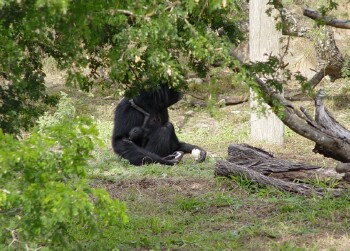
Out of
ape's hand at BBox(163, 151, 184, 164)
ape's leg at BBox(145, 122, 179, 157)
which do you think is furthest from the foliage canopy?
ape's leg at BBox(145, 122, 179, 157)

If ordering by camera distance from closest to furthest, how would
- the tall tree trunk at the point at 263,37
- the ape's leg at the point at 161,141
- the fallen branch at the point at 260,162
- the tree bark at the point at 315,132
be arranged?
the tree bark at the point at 315,132, the fallen branch at the point at 260,162, the ape's leg at the point at 161,141, the tall tree trunk at the point at 263,37

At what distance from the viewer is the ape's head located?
1008cm

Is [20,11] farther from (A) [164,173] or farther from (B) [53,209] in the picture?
(A) [164,173]

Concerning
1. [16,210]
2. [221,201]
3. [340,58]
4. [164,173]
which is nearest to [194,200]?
[221,201]

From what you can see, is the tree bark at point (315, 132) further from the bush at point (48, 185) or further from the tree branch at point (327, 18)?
the bush at point (48, 185)

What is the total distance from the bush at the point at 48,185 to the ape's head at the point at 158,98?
6.33 meters

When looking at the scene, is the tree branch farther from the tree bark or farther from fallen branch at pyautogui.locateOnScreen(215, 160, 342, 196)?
fallen branch at pyautogui.locateOnScreen(215, 160, 342, 196)

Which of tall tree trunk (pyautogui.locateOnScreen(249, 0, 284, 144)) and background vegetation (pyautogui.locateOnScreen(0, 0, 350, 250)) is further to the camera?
tall tree trunk (pyautogui.locateOnScreen(249, 0, 284, 144))

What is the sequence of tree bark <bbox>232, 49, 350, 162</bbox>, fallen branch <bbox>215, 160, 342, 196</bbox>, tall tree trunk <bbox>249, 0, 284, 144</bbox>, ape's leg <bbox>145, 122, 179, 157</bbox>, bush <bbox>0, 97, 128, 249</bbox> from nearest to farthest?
bush <bbox>0, 97, 128, 249</bbox>, tree bark <bbox>232, 49, 350, 162</bbox>, fallen branch <bbox>215, 160, 342, 196</bbox>, ape's leg <bbox>145, 122, 179, 157</bbox>, tall tree trunk <bbox>249, 0, 284, 144</bbox>

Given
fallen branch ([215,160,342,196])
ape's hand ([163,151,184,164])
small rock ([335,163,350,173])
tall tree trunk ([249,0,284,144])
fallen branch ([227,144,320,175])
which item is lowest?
ape's hand ([163,151,184,164])

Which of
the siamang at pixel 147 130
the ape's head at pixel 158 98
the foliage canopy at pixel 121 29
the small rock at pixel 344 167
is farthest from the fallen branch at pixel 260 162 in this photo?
the foliage canopy at pixel 121 29

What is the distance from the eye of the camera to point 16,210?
393 cm

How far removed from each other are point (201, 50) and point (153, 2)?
0.36 metres

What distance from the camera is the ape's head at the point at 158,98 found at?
33.1ft
